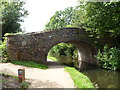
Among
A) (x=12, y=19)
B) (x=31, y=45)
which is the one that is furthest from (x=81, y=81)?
(x=12, y=19)

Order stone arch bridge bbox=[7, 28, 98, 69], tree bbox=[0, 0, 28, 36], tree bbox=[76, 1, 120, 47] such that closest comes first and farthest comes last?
1. tree bbox=[76, 1, 120, 47]
2. stone arch bridge bbox=[7, 28, 98, 69]
3. tree bbox=[0, 0, 28, 36]

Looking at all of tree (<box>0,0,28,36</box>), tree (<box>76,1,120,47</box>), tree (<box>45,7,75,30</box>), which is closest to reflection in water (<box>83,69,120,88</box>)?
tree (<box>76,1,120,47</box>)

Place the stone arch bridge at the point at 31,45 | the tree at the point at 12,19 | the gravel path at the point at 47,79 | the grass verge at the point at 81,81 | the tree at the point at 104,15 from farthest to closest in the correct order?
the tree at the point at 12,19, the stone arch bridge at the point at 31,45, the tree at the point at 104,15, the grass verge at the point at 81,81, the gravel path at the point at 47,79

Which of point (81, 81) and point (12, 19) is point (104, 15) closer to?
point (81, 81)

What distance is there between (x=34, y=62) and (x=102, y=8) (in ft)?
23.9

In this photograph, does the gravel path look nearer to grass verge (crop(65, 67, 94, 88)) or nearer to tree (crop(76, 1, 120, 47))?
grass verge (crop(65, 67, 94, 88))

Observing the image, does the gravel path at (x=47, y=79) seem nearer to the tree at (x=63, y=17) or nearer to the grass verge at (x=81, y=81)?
the grass verge at (x=81, y=81)

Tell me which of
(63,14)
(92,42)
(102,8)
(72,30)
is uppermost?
(63,14)

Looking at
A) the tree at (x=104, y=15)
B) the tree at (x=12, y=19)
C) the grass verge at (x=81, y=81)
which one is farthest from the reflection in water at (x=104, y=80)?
the tree at (x=12, y=19)

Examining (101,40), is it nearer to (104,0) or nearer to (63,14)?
(104,0)

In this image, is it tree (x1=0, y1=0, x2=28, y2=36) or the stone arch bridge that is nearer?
the stone arch bridge

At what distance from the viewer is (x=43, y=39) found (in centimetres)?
1241

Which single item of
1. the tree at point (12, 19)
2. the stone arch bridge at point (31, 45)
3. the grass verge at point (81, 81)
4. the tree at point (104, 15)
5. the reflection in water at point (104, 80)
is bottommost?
the reflection in water at point (104, 80)

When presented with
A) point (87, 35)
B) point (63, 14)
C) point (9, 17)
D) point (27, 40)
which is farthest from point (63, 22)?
point (27, 40)
